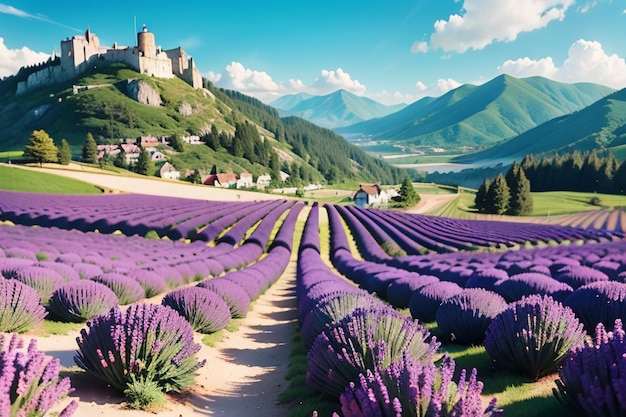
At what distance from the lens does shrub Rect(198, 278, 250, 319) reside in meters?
10.0

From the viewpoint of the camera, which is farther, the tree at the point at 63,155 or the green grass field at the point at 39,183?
the tree at the point at 63,155

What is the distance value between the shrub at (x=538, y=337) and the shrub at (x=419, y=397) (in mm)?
1963

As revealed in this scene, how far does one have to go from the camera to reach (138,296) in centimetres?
1003

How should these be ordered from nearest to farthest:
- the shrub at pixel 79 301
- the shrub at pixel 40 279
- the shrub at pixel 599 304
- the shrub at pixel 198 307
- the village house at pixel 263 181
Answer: the shrub at pixel 599 304
the shrub at pixel 79 301
the shrub at pixel 40 279
the shrub at pixel 198 307
the village house at pixel 263 181

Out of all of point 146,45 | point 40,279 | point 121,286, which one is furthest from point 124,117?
point 40,279

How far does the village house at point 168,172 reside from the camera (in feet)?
336

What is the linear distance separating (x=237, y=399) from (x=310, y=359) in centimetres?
181

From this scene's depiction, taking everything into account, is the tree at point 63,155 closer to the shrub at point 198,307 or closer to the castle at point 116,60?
the shrub at point 198,307

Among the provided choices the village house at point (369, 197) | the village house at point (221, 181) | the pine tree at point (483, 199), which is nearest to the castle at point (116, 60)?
the village house at point (221, 181)

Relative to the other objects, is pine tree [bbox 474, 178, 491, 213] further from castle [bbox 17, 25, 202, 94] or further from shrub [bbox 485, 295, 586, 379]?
castle [bbox 17, 25, 202, 94]

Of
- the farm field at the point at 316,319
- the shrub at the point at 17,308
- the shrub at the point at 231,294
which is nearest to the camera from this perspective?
the farm field at the point at 316,319

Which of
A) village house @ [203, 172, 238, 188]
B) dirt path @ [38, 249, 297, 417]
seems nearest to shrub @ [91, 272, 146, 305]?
dirt path @ [38, 249, 297, 417]

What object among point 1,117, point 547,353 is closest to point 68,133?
point 1,117

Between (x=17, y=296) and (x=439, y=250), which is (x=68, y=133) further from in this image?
(x=17, y=296)
